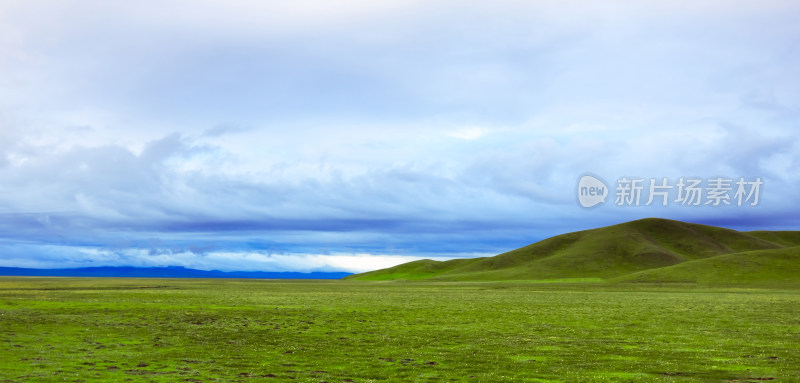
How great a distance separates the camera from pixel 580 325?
51.4m

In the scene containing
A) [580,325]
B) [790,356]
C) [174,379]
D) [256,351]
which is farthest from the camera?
[580,325]

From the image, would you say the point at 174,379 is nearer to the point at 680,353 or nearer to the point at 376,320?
the point at 680,353

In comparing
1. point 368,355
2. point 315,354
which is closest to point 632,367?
point 368,355

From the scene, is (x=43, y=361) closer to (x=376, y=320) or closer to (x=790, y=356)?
(x=376, y=320)

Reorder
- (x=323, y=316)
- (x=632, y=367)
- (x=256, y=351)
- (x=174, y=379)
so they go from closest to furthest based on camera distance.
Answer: (x=174, y=379) < (x=632, y=367) < (x=256, y=351) < (x=323, y=316)

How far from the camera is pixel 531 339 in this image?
41.3m

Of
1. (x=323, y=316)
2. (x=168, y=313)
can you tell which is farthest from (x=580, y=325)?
(x=168, y=313)

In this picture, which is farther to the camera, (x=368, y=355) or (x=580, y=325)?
(x=580, y=325)

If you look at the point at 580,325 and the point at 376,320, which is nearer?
the point at 580,325

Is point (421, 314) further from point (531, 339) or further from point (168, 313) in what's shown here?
point (168, 313)

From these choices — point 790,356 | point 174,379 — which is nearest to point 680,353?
point 790,356

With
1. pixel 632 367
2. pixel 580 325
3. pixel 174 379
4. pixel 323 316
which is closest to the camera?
pixel 174 379

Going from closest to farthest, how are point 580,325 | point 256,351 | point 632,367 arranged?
point 632,367 < point 256,351 < point 580,325

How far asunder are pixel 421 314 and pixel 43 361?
40.8m
